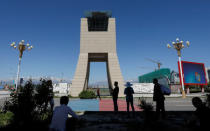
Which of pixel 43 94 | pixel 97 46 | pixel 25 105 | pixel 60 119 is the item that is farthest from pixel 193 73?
pixel 60 119

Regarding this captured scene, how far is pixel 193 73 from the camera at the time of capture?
115 ft

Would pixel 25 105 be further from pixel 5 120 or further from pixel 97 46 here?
pixel 97 46

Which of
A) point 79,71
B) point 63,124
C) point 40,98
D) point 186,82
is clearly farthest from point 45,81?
point 186,82

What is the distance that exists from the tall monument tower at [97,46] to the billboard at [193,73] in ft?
73.0

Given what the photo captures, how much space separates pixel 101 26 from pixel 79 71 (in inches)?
Answer: 392

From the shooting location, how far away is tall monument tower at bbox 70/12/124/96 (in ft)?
72.7

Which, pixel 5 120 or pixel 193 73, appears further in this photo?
pixel 193 73

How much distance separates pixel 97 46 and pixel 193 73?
95.6ft

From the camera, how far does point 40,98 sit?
6789mm

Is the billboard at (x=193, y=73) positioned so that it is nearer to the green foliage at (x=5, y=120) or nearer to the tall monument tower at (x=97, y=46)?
the tall monument tower at (x=97, y=46)

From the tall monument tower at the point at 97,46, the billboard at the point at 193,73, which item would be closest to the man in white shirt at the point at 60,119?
the tall monument tower at the point at 97,46

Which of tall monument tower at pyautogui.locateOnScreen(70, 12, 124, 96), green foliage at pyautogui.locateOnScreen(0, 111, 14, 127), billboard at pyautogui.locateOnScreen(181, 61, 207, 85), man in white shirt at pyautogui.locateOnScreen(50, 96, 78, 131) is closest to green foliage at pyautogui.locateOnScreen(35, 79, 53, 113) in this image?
green foliage at pyautogui.locateOnScreen(0, 111, 14, 127)

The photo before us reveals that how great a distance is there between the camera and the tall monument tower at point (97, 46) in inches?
872

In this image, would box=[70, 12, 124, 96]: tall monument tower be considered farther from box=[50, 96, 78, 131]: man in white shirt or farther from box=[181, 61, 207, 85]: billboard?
box=[181, 61, 207, 85]: billboard
